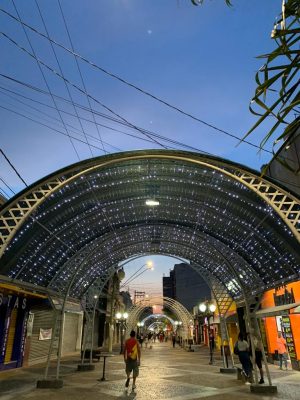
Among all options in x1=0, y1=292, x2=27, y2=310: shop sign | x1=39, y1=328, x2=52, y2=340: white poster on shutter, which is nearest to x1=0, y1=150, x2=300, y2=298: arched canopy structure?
x1=0, y1=292, x2=27, y2=310: shop sign

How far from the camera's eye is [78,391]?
11.6m

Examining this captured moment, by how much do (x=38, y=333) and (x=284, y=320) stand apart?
55.5ft

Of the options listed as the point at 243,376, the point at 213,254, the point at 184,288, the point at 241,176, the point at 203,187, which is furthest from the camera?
the point at 184,288

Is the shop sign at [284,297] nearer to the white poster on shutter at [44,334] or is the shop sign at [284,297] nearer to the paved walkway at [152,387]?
the paved walkway at [152,387]

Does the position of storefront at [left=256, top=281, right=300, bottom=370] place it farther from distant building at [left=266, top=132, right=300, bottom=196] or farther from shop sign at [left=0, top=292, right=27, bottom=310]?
shop sign at [left=0, top=292, right=27, bottom=310]

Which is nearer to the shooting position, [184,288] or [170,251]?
[170,251]

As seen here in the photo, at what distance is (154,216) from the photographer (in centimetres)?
1914

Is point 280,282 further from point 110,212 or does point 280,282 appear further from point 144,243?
point 144,243

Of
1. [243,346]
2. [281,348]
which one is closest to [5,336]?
[243,346]

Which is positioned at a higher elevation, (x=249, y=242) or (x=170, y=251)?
(x=170, y=251)

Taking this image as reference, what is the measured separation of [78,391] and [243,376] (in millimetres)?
6968

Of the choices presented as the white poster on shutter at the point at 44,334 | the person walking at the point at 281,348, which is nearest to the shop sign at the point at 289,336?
the person walking at the point at 281,348

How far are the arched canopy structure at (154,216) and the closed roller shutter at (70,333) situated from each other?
1071 centimetres

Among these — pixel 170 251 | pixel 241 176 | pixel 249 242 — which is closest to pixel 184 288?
pixel 170 251
